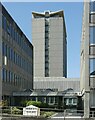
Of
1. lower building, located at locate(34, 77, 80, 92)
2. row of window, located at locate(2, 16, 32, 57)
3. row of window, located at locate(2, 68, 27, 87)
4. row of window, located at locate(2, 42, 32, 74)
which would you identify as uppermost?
row of window, located at locate(2, 16, 32, 57)

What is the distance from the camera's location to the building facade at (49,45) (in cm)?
8669

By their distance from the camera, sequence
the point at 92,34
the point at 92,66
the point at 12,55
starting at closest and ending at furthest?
the point at 92,66, the point at 92,34, the point at 12,55

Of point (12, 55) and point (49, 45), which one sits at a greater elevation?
point (49, 45)

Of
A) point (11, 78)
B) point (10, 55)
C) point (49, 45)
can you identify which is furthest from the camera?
point (49, 45)

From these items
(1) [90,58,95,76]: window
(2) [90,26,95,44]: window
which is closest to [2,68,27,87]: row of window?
(1) [90,58,95,76]: window

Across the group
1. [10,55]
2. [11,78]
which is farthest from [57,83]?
[10,55]

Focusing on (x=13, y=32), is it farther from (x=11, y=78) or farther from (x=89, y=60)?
(x=89, y=60)

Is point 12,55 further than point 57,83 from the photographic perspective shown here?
No

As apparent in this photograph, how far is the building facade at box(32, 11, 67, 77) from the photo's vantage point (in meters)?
86.7

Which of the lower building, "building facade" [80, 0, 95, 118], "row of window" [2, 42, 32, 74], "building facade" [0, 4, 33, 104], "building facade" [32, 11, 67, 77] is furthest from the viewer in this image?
"building facade" [32, 11, 67, 77]

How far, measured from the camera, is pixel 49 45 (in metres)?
90.1

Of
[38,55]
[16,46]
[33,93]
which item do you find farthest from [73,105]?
[38,55]

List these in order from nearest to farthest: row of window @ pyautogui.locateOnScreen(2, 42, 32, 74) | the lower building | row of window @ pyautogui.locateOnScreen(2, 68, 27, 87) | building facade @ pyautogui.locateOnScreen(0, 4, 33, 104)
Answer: building facade @ pyautogui.locateOnScreen(0, 4, 33, 104) < row of window @ pyautogui.locateOnScreen(2, 42, 32, 74) < row of window @ pyautogui.locateOnScreen(2, 68, 27, 87) < the lower building

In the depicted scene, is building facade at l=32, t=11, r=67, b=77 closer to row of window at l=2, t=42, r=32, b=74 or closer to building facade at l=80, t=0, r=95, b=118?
row of window at l=2, t=42, r=32, b=74
